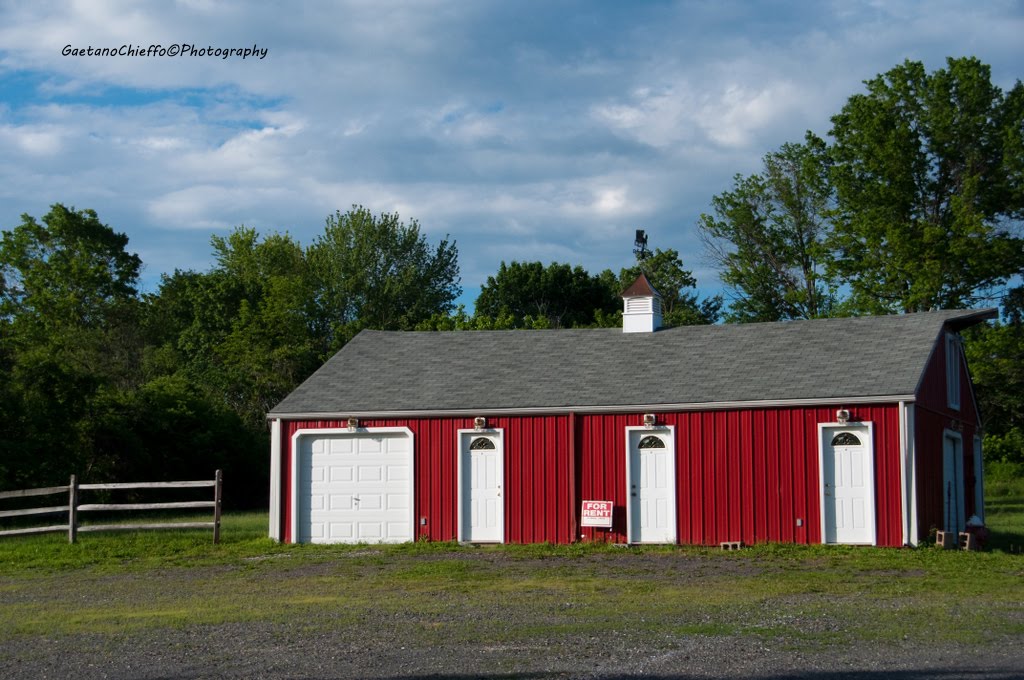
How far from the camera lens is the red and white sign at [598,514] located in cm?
2064

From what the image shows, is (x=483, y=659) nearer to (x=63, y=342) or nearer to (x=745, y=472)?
(x=745, y=472)

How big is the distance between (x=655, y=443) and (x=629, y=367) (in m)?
2.23

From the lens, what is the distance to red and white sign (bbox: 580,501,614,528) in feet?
67.7

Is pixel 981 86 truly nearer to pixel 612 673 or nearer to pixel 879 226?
pixel 879 226

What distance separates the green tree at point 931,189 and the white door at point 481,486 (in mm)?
20761

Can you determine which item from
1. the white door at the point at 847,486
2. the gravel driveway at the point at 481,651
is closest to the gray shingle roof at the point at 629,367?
the white door at the point at 847,486

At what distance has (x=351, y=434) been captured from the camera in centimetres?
2211

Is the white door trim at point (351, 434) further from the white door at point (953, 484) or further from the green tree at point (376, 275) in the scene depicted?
the green tree at point (376, 275)

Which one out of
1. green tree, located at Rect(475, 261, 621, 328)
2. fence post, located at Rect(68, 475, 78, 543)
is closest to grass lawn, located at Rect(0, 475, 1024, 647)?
fence post, located at Rect(68, 475, 78, 543)

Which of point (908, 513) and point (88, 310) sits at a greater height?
point (88, 310)

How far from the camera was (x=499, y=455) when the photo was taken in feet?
70.6

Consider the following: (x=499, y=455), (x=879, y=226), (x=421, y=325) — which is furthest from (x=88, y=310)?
(x=499, y=455)

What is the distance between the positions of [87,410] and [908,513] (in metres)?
21.3

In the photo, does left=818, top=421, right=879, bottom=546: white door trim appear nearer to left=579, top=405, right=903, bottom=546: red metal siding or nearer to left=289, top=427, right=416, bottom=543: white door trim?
left=579, top=405, right=903, bottom=546: red metal siding
